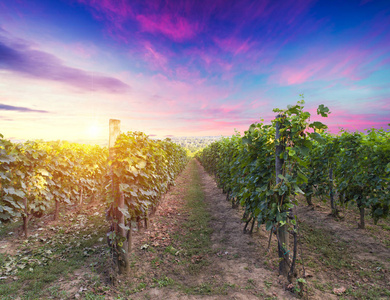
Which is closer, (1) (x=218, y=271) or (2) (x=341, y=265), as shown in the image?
(1) (x=218, y=271)

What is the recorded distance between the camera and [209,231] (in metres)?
7.49

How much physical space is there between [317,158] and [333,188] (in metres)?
1.57

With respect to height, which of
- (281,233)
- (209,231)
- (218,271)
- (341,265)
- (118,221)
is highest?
(118,221)

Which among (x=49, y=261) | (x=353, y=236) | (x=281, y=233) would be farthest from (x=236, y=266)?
(x=49, y=261)

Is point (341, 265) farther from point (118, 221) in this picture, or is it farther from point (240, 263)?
point (118, 221)

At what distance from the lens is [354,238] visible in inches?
259

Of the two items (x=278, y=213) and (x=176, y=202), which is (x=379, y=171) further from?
(x=176, y=202)

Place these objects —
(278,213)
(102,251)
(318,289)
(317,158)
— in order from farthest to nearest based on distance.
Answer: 1. (317,158)
2. (102,251)
3. (278,213)
4. (318,289)

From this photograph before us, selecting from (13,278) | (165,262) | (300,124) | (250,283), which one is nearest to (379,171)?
(300,124)

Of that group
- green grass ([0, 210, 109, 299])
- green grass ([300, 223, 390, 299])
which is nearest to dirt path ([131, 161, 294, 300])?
green grass ([300, 223, 390, 299])

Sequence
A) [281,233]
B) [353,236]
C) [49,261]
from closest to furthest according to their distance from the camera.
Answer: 1. [281,233]
2. [49,261]
3. [353,236]

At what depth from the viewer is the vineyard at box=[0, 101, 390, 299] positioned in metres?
4.34

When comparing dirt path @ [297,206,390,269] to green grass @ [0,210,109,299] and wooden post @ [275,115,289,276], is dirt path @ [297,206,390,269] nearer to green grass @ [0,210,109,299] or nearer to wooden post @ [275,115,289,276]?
wooden post @ [275,115,289,276]

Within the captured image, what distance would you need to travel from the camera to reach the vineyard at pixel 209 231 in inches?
171
